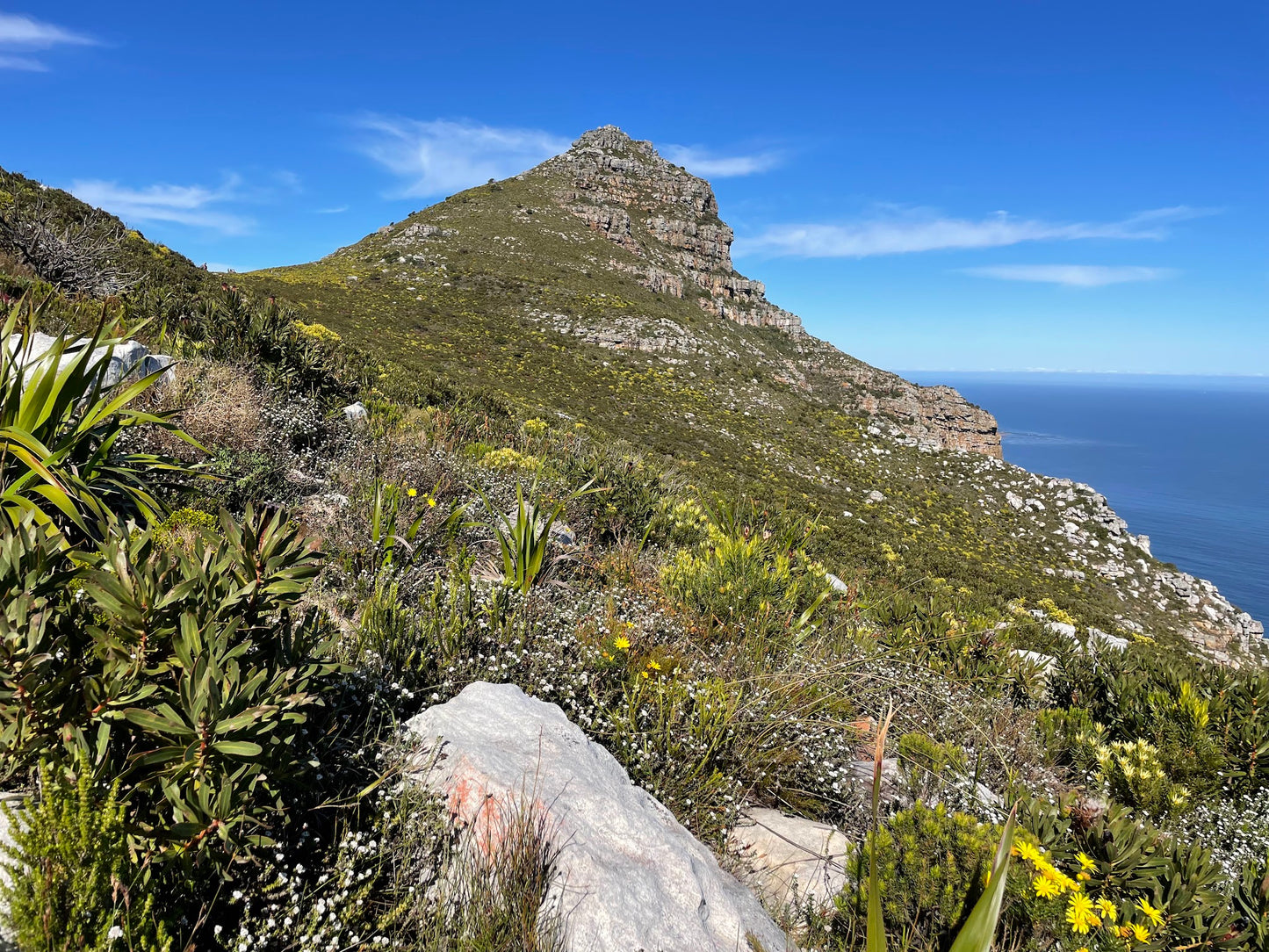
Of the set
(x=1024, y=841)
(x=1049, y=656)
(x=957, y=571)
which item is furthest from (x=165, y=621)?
(x=957, y=571)

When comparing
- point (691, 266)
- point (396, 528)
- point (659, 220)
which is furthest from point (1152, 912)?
point (659, 220)

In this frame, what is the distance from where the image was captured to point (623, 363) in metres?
42.5

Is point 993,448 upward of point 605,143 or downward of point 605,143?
downward

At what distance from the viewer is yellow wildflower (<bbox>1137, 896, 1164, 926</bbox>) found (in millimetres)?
2070

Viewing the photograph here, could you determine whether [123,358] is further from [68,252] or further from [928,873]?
[928,873]

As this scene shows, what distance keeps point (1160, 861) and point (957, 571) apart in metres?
26.1

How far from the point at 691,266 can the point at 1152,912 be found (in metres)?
78.8

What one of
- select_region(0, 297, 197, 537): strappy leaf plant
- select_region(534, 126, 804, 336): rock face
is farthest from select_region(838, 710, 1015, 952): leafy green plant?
select_region(534, 126, 804, 336): rock face

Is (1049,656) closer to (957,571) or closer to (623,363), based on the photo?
(957,571)

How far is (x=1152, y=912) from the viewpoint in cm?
208

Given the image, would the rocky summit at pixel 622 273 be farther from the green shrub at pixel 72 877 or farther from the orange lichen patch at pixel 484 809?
the green shrub at pixel 72 877

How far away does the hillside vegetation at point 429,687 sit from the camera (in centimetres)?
137

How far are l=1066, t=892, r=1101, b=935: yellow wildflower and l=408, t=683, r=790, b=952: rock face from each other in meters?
0.98

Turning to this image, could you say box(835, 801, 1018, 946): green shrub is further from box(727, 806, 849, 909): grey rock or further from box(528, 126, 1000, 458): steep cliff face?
box(528, 126, 1000, 458): steep cliff face
